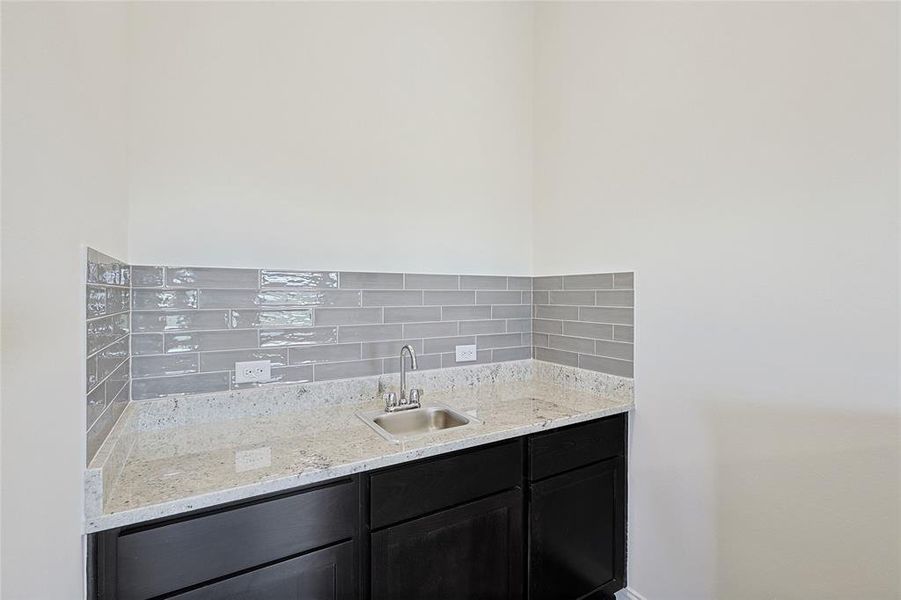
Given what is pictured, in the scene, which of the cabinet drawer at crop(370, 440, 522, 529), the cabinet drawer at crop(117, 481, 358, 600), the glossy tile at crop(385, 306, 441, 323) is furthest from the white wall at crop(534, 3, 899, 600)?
the cabinet drawer at crop(117, 481, 358, 600)

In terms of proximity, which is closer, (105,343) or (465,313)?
(105,343)

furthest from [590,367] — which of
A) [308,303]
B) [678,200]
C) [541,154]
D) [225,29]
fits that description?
[225,29]

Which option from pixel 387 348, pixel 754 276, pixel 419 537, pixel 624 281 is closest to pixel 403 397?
pixel 387 348

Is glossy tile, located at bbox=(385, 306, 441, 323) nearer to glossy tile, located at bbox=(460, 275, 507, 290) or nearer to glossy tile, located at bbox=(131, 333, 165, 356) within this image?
glossy tile, located at bbox=(460, 275, 507, 290)

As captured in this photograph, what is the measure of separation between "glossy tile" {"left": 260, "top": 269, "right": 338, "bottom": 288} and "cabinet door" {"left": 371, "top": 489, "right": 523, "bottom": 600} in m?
1.01

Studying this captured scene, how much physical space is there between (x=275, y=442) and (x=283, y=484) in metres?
0.31

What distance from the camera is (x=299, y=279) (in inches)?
69.2

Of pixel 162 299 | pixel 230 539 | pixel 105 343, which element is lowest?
pixel 230 539

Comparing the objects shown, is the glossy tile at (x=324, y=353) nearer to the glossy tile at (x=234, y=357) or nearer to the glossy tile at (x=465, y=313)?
the glossy tile at (x=234, y=357)

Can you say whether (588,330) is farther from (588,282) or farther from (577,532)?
(577,532)

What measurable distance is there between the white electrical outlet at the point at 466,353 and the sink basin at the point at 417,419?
15.0 inches

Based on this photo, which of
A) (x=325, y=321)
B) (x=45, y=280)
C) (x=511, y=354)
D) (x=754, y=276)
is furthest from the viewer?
(x=511, y=354)

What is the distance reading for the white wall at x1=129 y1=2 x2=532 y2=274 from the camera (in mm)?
1545

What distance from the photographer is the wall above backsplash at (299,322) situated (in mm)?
1518
